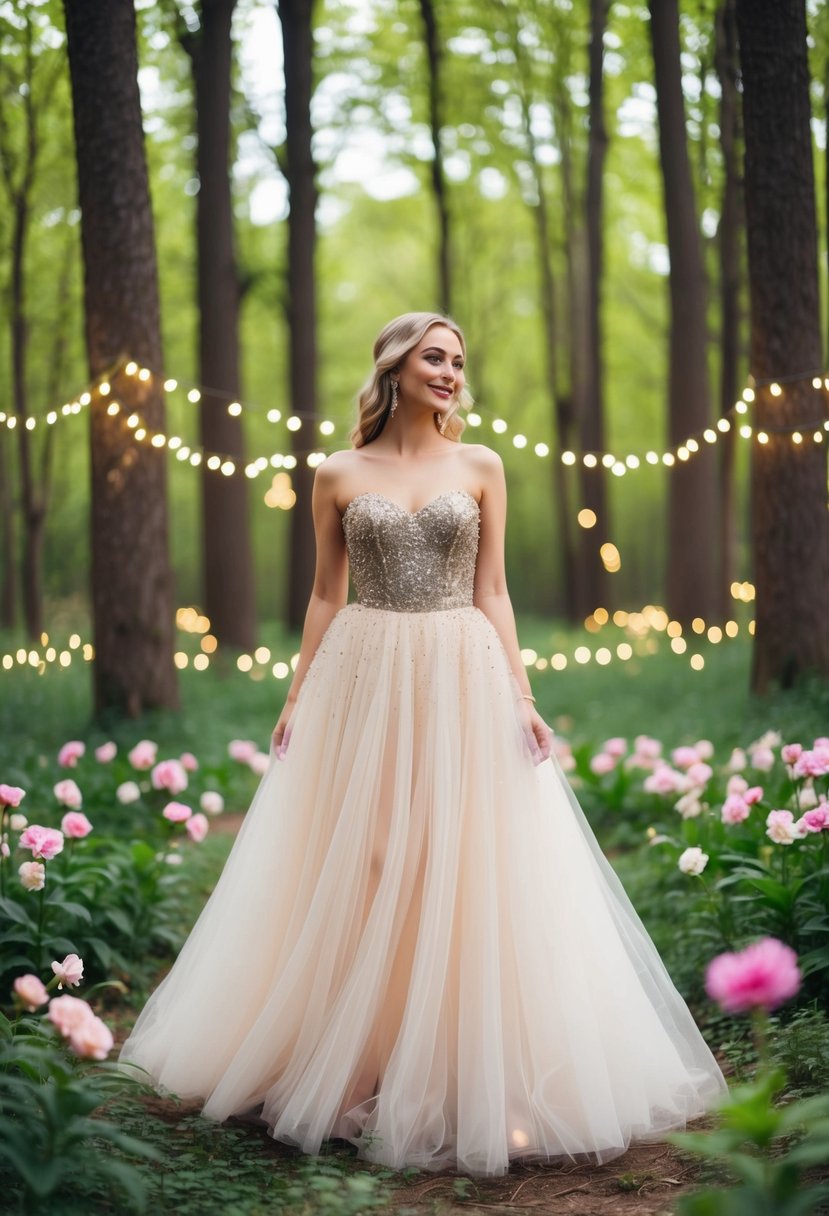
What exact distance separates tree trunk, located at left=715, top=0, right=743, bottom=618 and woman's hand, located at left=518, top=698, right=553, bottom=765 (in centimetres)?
927

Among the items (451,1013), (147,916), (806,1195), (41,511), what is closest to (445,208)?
(41,511)

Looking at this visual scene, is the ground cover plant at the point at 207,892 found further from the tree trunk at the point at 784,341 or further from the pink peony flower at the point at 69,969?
the tree trunk at the point at 784,341

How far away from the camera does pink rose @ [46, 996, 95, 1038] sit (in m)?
2.55

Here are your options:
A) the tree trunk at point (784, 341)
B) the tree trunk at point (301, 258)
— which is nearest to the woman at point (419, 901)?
the tree trunk at point (784, 341)

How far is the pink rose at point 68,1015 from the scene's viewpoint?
2553mm

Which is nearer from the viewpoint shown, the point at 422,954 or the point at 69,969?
the point at 69,969

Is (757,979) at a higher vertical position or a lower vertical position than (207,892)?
higher

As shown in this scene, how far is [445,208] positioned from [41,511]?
696 cm

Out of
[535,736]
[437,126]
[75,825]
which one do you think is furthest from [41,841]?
[437,126]

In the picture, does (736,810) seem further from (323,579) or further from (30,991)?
(30,991)

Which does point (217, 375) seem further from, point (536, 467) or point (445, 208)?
point (536, 467)

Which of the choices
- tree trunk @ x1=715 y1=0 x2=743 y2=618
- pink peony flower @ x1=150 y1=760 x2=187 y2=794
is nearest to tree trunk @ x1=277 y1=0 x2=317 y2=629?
tree trunk @ x1=715 y1=0 x2=743 y2=618

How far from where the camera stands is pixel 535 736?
3.92 m

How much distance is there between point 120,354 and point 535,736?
5.22 m
